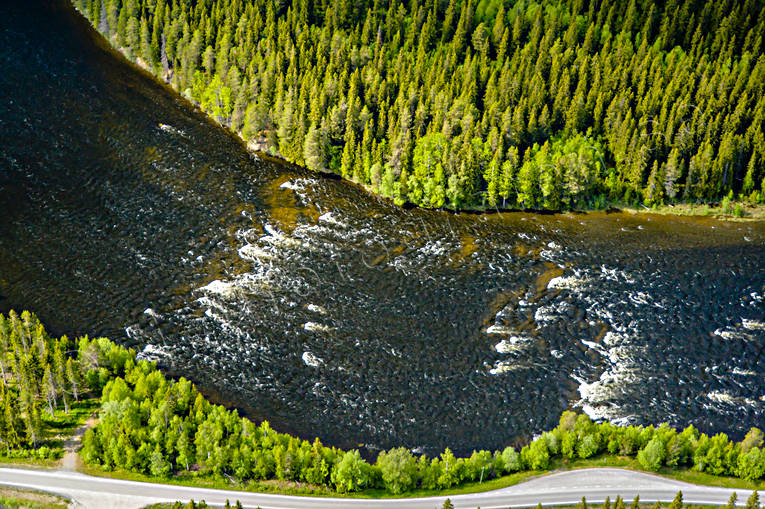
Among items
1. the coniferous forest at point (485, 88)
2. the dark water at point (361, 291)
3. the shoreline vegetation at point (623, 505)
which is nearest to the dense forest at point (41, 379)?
the dark water at point (361, 291)

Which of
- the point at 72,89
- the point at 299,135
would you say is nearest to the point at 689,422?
the point at 299,135

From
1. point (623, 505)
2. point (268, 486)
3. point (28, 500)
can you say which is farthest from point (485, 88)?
point (28, 500)

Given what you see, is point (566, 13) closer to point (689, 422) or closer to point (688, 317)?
point (688, 317)

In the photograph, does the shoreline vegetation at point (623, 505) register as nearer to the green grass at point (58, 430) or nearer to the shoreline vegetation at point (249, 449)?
the shoreline vegetation at point (249, 449)

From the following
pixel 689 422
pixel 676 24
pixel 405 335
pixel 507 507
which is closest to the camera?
pixel 507 507

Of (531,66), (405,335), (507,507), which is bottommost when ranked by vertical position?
(507,507)
